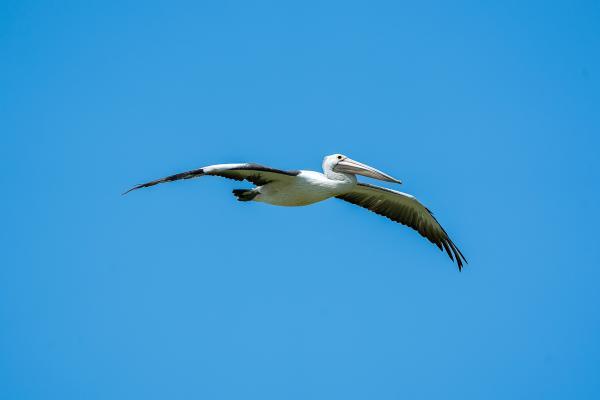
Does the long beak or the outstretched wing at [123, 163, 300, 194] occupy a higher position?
the long beak

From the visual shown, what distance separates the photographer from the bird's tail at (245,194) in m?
14.1

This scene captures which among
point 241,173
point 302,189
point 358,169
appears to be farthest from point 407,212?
point 241,173

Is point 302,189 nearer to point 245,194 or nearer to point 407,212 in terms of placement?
point 245,194

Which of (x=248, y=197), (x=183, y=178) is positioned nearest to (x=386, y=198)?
(x=248, y=197)

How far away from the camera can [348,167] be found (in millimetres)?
14141

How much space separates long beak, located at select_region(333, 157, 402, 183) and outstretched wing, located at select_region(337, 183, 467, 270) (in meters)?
1.75

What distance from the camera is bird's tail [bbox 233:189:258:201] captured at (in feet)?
46.1

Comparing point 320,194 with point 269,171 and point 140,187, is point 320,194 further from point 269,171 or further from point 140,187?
point 140,187

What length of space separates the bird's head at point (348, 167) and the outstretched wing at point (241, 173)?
729 mm

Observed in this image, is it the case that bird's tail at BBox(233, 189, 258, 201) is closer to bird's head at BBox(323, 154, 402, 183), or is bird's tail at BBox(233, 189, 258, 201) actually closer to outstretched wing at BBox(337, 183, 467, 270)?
bird's head at BBox(323, 154, 402, 183)

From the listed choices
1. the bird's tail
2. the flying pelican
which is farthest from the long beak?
the bird's tail

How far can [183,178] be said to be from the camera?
1228cm

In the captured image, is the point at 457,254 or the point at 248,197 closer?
the point at 248,197

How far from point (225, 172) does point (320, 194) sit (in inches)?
64.8
